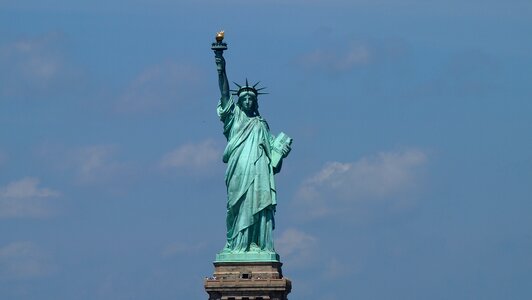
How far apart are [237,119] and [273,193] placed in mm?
2928

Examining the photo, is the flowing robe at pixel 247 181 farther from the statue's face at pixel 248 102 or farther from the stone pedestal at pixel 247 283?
the stone pedestal at pixel 247 283

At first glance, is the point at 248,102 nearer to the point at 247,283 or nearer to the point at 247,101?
the point at 247,101

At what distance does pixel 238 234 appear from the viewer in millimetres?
161625

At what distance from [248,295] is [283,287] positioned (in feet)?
4.07

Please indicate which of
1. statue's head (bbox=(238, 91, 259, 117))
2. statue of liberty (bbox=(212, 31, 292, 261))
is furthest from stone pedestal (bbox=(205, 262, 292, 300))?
statue's head (bbox=(238, 91, 259, 117))

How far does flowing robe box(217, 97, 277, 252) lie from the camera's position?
530 ft

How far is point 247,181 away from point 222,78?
3.68m

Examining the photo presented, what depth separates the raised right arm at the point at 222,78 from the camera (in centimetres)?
16162

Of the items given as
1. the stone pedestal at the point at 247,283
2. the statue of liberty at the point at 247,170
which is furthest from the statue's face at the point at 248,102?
the stone pedestal at the point at 247,283

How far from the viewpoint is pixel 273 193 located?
16200cm

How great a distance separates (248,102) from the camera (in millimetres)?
162625

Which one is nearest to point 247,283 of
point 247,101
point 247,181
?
point 247,181

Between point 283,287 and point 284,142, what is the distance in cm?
534

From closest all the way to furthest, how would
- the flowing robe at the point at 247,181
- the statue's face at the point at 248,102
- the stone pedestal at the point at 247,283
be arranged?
the stone pedestal at the point at 247,283 < the flowing robe at the point at 247,181 < the statue's face at the point at 248,102
